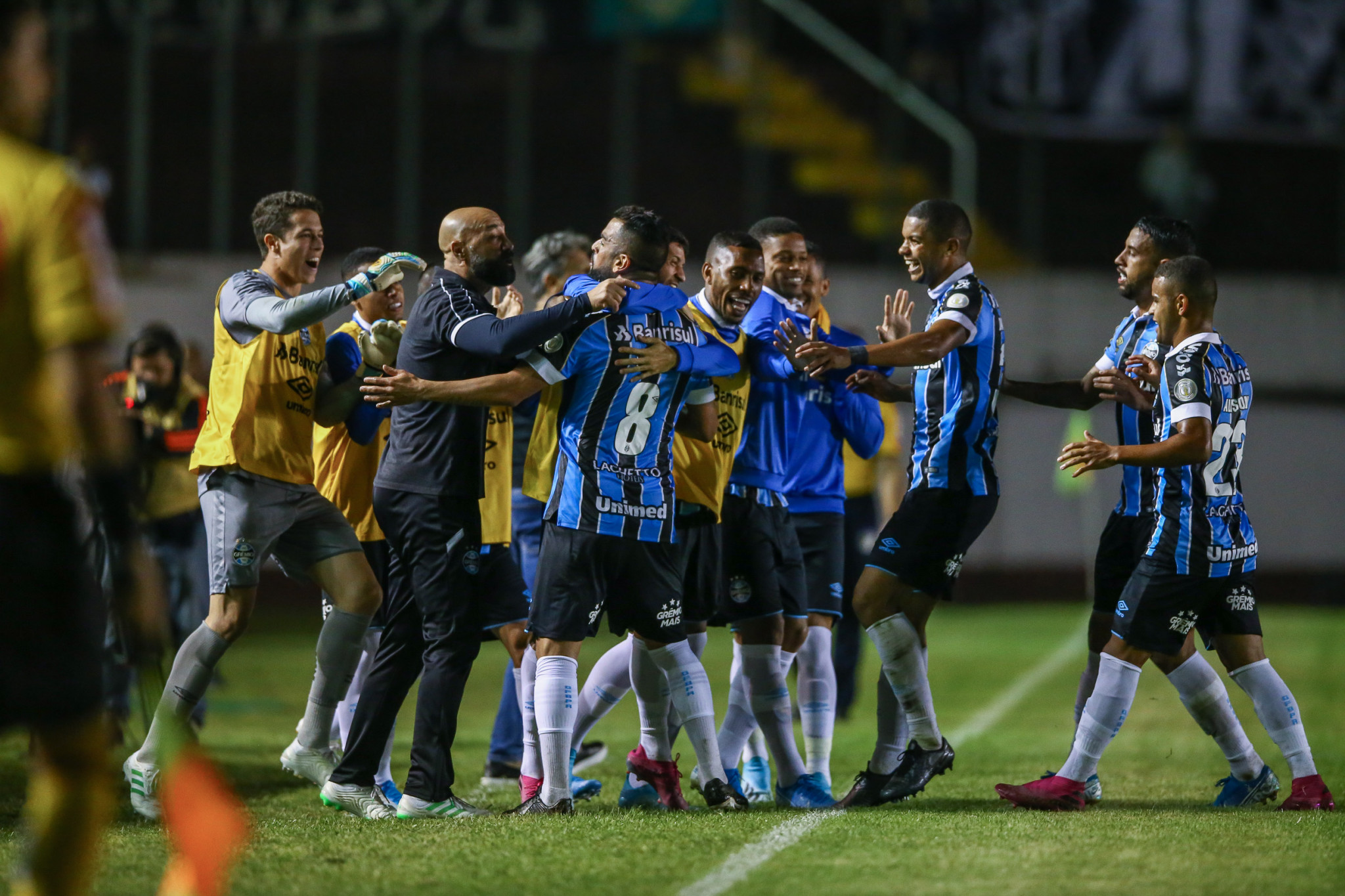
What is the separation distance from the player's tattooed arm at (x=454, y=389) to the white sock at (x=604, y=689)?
1411 mm

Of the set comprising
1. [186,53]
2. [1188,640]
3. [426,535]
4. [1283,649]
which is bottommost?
[1283,649]

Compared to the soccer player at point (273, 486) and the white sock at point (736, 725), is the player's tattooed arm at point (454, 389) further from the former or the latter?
the white sock at point (736, 725)

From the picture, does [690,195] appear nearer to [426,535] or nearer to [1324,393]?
[1324,393]

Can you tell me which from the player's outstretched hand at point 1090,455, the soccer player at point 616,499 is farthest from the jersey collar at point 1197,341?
the soccer player at point 616,499

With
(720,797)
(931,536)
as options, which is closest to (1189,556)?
(931,536)

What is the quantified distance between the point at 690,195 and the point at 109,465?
70.3ft

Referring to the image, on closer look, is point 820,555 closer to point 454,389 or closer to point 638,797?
point 638,797

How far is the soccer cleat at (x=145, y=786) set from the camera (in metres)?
5.84

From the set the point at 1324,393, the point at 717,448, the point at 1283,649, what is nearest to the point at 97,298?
the point at 717,448

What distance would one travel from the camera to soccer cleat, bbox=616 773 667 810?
20.3ft

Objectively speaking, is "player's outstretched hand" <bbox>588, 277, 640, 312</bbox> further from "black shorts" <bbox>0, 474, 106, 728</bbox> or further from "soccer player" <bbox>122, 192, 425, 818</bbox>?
"black shorts" <bbox>0, 474, 106, 728</bbox>

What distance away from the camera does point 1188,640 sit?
654 cm

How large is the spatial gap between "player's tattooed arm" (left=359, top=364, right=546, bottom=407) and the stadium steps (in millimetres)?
19355

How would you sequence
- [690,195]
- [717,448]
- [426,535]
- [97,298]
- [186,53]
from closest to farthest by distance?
[97,298] < [426,535] < [717,448] < [186,53] < [690,195]
